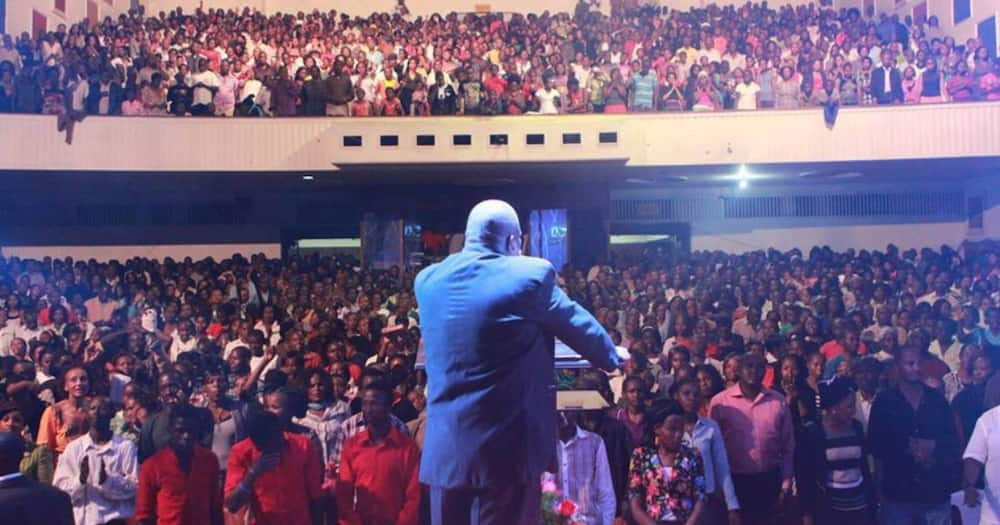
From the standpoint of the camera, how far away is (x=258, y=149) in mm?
15289

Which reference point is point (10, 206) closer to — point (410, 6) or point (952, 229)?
point (410, 6)

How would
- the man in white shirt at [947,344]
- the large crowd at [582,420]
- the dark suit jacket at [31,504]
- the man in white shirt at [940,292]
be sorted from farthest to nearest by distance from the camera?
the man in white shirt at [940,292] < the man in white shirt at [947,344] < the large crowd at [582,420] < the dark suit jacket at [31,504]

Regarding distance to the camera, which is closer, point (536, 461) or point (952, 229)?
point (536, 461)

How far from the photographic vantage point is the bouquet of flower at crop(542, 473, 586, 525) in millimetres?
3641

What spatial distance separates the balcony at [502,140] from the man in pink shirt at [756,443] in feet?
27.7

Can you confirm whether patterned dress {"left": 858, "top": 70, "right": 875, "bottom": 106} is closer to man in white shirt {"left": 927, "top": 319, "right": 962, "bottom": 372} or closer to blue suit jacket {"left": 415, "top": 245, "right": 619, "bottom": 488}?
man in white shirt {"left": 927, "top": 319, "right": 962, "bottom": 372}

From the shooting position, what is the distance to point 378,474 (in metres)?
5.03

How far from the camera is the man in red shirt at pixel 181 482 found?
525cm

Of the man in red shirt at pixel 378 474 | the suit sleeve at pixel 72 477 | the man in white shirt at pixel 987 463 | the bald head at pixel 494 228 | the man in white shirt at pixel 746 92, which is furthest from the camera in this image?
the man in white shirt at pixel 746 92

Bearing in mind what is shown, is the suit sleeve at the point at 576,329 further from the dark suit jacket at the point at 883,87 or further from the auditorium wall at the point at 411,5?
the auditorium wall at the point at 411,5

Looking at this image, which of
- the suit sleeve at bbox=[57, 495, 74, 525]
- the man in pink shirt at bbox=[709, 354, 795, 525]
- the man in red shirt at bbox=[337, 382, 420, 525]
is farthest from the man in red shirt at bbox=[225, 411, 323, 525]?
the man in pink shirt at bbox=[709, 354, 795, 525]

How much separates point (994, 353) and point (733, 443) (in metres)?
2.69

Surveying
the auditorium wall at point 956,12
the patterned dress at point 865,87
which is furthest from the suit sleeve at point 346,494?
the auditorium wall at point 956,12

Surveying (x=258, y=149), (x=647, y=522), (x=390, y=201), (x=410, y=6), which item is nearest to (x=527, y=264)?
(x=647, y=522)
